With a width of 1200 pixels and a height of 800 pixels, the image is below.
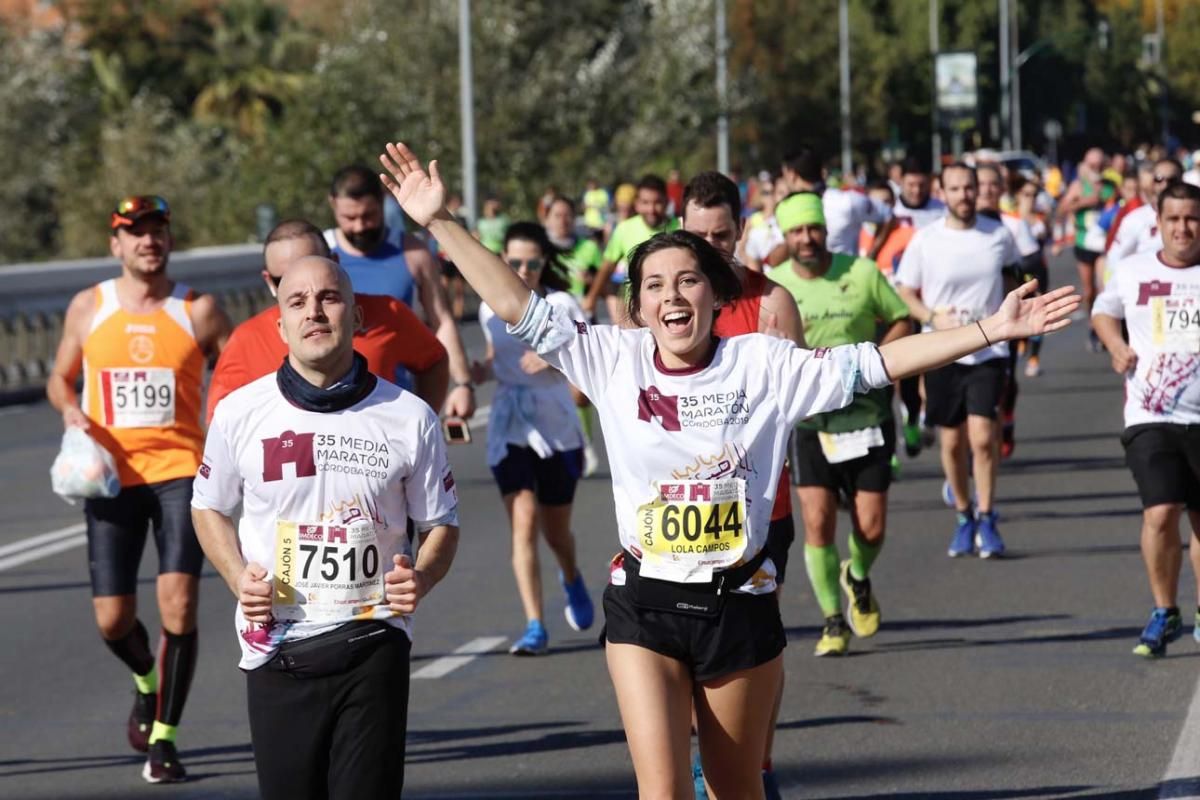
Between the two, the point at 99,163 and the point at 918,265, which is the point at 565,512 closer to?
the point at 918,265

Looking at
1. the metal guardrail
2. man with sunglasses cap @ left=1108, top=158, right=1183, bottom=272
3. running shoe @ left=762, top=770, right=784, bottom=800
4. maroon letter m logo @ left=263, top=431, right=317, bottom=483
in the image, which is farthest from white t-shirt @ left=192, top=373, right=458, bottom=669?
the metal guardrail

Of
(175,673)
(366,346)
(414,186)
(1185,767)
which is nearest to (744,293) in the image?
(366,346)

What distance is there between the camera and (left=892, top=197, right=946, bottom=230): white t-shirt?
54.6ft

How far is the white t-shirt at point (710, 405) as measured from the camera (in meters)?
5.70

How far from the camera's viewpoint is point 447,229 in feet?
19.4

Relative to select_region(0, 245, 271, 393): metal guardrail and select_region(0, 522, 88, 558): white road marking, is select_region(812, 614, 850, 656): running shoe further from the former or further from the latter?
select_region(0, 245, 271, 393): metal guardrail

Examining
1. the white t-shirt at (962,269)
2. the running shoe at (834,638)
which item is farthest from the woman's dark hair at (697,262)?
the white t-shirt at (962,269)

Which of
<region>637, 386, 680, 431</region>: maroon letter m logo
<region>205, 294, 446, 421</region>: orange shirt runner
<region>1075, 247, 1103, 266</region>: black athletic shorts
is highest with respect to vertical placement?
<region>1075, 247, 1103, 266</region>: black athletic shorts

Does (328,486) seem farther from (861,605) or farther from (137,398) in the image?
(861,605)

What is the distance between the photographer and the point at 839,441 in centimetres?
963

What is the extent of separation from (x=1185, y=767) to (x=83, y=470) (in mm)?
3668

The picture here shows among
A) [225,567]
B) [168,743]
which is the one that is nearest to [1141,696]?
[168,743]

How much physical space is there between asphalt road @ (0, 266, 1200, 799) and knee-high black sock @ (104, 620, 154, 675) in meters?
0.31

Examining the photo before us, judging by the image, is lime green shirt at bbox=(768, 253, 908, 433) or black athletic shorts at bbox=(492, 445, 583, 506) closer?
lime green shirt at bbox=(768, 253, 908, 433)
